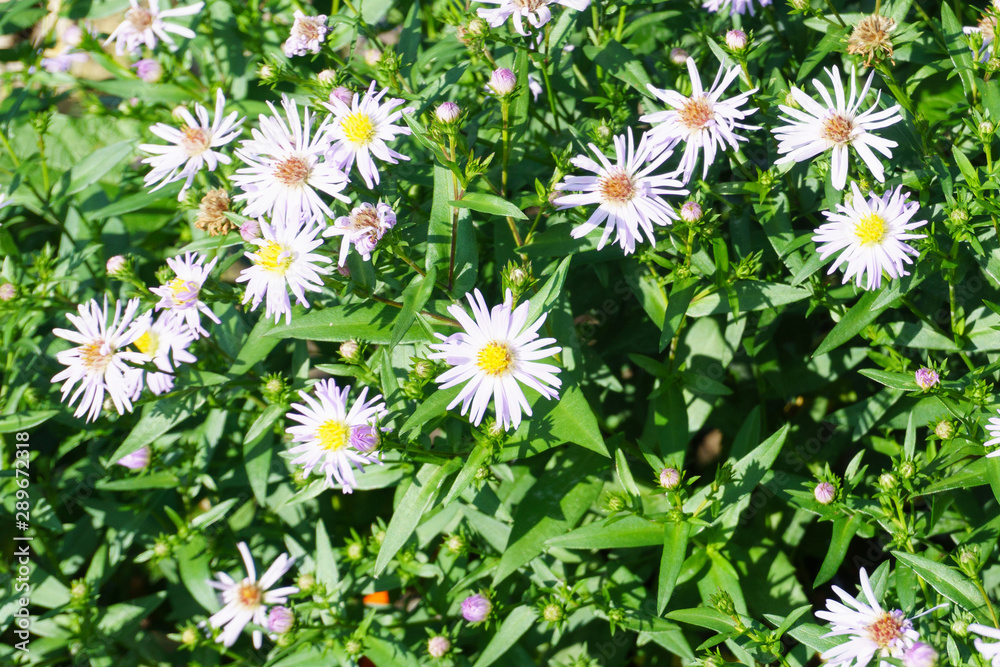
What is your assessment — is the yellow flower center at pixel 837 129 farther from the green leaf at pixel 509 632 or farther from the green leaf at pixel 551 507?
the green leaf at pixel 509 632

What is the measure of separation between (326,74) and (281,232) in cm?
56

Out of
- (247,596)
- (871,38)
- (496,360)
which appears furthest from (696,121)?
(247,596)

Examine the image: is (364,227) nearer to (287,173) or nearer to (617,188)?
(287,173)

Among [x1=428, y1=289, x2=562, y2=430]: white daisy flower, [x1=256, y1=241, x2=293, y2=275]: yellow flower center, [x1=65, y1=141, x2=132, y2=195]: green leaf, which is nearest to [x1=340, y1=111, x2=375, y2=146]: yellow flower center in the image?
[x1=256, y1=241, x2=293, y2=275]: yellow flower center

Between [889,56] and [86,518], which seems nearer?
[889,56]

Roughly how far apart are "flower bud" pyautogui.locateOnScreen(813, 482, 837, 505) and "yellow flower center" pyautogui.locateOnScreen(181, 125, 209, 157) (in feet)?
7.56

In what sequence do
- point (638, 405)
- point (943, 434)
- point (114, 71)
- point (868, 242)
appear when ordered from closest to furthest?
point (868, 242), point (943, 434), point (638, 405), point (114, 71)

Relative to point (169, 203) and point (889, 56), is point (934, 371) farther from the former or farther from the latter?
point (169, 203)

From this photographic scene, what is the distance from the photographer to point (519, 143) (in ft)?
9.21

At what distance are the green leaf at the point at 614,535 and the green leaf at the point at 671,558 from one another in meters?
0.05

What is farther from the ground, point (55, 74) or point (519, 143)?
point (55, 74)

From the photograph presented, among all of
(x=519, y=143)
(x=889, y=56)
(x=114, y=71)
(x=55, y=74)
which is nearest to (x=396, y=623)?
(x=519, y=143)

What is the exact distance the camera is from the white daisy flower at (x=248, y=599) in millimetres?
2764

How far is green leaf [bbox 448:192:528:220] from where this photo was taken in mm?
2205
